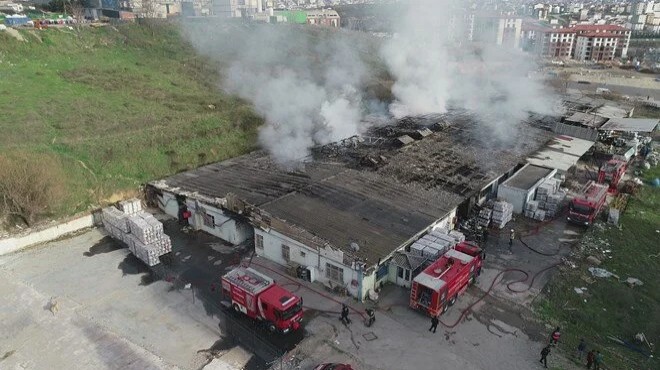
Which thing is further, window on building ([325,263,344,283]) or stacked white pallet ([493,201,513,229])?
stacked white pallet ([493,201,513,229])

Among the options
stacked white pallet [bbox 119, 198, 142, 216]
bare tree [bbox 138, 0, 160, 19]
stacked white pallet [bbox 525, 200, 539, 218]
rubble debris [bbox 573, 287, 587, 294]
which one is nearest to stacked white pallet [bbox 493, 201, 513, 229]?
stacked white pallet [bbox 525, 200, 539, 218]

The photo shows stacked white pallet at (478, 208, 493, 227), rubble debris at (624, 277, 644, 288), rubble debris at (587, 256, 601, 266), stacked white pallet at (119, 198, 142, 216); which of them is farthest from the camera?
stacked white pallet at (478, 208, 493, 227)

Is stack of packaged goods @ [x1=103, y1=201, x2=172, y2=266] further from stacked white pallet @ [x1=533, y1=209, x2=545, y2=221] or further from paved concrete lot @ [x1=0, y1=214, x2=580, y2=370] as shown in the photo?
stacked white pallet @ [x1=533, y1=209, x2=545, y2=221]

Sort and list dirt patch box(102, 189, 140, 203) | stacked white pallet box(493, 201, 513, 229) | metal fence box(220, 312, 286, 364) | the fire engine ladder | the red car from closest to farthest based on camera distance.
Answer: the red car, metal fence box(220, 312, 286, 364), the fire engine ladder, stacked white pallet box(493, 201, 513, 229), dirt patch box(102, 189, 140, 203)

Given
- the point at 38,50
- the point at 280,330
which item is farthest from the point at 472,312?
the point at 38,50

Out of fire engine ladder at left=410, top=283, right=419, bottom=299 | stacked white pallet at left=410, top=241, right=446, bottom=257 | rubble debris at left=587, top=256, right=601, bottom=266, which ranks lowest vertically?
rubble debris at left=587, top=256, right=601, bottom=266

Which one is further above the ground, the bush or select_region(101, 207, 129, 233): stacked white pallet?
the bush

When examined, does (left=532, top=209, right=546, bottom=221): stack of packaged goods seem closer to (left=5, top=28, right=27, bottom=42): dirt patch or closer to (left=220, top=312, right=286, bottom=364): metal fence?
(left=220, top=312, right=286, bottom=364): metal fence

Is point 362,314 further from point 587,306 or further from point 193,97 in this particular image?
point 193,97
